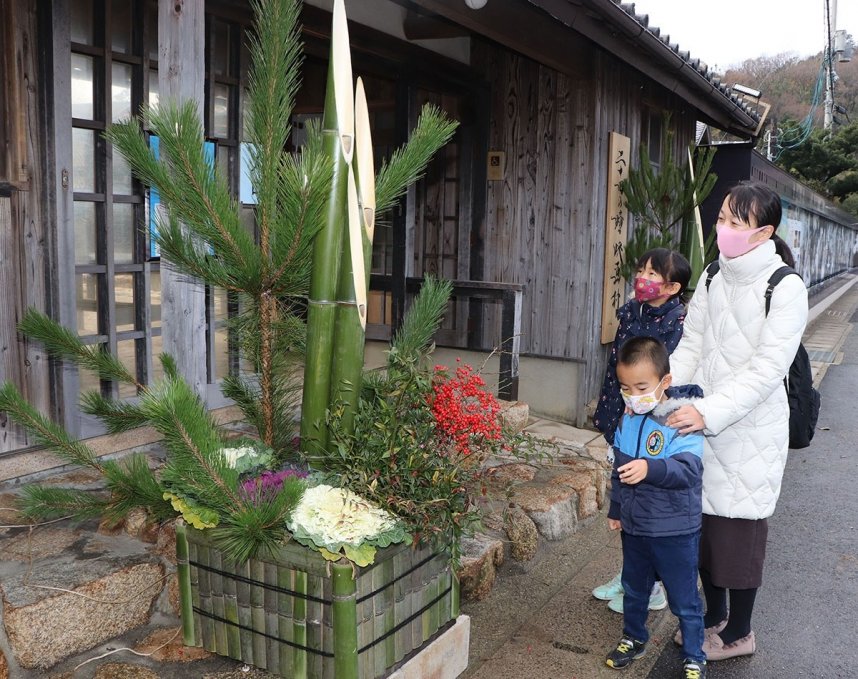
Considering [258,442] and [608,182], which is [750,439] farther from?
[608,182]

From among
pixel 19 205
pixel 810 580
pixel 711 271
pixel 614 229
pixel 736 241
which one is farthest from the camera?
pixel 614 229

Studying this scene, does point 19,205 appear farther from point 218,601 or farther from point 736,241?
point 736,241

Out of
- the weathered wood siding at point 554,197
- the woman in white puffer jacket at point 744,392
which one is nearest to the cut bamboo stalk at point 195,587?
the woman in white puffer jacket at point 744,392

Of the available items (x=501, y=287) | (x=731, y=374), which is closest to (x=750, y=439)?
(x=731, y=374)

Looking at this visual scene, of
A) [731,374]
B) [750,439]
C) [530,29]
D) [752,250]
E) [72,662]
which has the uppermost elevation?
[530,29]

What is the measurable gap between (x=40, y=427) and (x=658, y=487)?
7.08ft

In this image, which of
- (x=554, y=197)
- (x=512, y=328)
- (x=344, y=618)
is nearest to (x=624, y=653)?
(x=344, y=618)

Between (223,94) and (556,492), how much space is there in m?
3.39

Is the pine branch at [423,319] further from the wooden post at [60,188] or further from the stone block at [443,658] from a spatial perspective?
the wooden post at [60,188]

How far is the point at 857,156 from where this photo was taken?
36.6m

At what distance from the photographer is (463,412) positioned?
2779 millimetres

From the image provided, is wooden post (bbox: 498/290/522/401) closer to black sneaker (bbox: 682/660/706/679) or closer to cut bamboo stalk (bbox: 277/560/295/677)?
black sneaker (bbox: 682/660/706/679)

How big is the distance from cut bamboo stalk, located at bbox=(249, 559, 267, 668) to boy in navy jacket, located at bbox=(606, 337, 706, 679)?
1329 millimetres

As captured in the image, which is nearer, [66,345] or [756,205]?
[66,345]
